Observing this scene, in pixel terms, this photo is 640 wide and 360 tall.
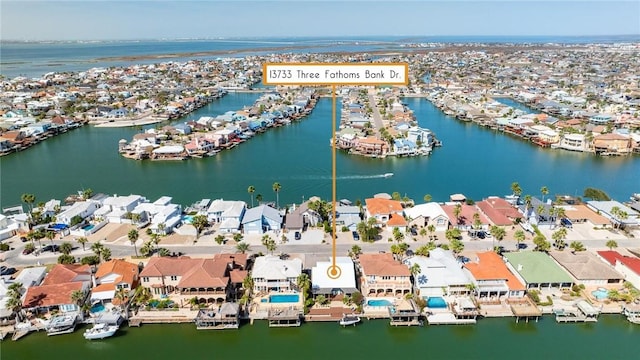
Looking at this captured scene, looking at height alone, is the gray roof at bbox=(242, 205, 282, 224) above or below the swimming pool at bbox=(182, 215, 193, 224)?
above

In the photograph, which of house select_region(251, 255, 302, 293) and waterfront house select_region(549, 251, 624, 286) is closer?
house select_region(251, 255, 302, 293)

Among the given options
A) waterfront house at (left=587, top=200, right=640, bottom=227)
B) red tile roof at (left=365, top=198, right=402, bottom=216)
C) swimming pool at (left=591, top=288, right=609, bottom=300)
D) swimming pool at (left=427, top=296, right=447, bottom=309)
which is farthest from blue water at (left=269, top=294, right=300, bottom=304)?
waterfront house at (left=587, top=200, right=640, bottom=227)

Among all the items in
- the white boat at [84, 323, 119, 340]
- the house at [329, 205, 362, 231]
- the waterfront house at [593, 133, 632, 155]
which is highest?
the waterfront house at [593, 133, 632, 155]

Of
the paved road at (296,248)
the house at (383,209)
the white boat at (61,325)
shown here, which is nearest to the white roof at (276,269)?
the paved road at (296,248)

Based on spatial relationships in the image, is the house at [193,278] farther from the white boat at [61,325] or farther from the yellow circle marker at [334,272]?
the yellow circle marker at [334,272]

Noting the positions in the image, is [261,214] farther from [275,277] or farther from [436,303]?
[436,303]

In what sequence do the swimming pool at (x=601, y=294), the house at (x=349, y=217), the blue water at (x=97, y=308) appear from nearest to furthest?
the blue water at (x=97, y=308) → the swimming pool at (x=601, y=294) → the house at (x=349, y=217)

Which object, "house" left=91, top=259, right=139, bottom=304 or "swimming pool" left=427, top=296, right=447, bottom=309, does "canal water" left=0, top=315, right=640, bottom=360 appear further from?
"house" left=91, top=259, right=139, bottom=304
